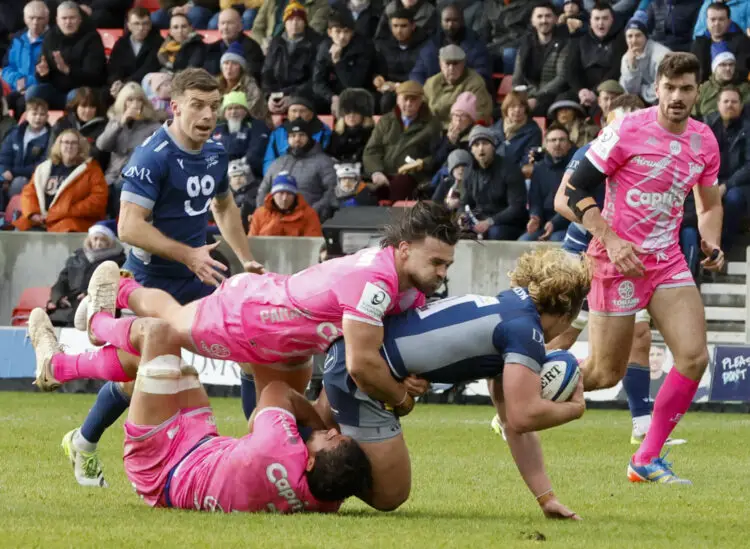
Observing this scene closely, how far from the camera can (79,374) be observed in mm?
8602

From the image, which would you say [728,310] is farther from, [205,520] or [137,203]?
[205,520]

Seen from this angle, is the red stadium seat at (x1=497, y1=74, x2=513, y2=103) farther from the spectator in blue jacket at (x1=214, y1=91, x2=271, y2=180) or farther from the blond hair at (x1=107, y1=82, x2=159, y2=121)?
the blond hair at (x1=107, y1=82, x2=159, y2=121)

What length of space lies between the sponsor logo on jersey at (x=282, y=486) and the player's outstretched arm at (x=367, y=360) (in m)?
0.53

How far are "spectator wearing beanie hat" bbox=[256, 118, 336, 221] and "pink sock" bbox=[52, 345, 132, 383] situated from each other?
9479mm

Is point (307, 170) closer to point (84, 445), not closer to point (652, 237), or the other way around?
point (652, 237)

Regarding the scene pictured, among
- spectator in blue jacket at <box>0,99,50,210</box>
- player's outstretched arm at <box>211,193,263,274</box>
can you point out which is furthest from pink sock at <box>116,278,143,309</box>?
spectator in blue jacket at <box>0,99,50,210</box>

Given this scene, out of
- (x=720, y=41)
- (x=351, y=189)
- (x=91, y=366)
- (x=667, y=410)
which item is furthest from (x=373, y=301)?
(x=720, y=41)

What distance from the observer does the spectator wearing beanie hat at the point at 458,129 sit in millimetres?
17844

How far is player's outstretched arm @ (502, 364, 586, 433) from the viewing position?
7.02 meters

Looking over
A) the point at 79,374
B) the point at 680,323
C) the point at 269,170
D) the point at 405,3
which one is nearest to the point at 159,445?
the point at 79,374

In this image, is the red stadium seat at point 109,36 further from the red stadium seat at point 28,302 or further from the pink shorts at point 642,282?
the pink shorts at point 642,282

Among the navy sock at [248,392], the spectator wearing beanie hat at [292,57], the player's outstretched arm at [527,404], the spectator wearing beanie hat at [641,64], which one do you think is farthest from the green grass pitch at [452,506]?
the spectator wearing beanie hat at [292,57]

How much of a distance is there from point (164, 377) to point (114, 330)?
2.32ft

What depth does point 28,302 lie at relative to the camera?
18.0 m
